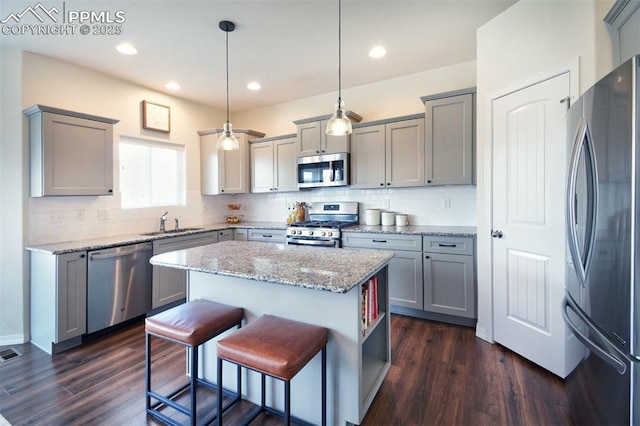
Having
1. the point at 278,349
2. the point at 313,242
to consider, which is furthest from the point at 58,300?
the point at 313,242

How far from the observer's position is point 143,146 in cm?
395

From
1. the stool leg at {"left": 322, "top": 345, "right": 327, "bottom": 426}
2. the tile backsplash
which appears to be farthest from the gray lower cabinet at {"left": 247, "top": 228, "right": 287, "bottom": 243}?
the stool leg at {"left": 322, "top": 345, "right": 327, "bottom": 426}

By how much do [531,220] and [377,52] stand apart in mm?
2186

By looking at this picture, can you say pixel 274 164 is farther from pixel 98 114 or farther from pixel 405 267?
pixel 405 267

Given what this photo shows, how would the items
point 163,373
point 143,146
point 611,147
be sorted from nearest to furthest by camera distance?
point 611,147 → point 163,373 → point 143,146

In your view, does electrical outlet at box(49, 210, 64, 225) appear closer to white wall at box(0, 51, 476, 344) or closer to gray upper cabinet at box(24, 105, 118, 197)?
white wall at box(0, 51, 476, 344)

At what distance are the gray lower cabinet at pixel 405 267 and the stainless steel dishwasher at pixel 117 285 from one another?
2532 mm

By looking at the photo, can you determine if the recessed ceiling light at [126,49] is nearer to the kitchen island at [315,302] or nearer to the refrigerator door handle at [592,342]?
the kitchen island at [315,302]

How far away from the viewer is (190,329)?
1.64 m

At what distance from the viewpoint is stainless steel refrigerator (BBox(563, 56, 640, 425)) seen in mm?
1129

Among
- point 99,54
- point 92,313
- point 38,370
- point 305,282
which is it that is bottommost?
point 38,370

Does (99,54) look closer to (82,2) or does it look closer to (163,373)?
(82,2)

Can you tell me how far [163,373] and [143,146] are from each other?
2.90 metres

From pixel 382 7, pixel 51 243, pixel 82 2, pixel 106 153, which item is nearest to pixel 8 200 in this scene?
pixel 51 243
